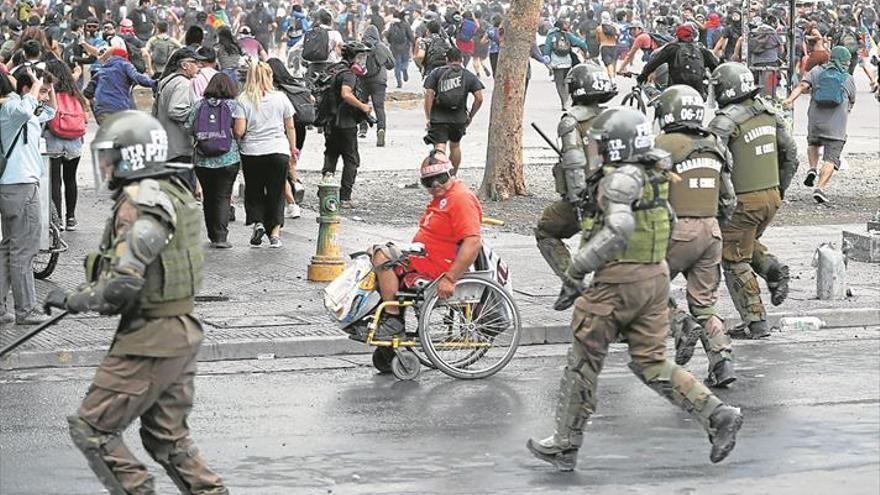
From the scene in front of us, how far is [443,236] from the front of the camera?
1029 cm

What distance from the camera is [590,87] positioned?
11352mm

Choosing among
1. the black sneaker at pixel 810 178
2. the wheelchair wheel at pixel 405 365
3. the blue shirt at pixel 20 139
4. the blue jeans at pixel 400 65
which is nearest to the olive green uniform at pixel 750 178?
the wheelchair wheel at pixel 405 365

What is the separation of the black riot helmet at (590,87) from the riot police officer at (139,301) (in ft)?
16.4

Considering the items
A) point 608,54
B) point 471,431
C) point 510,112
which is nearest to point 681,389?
point 471,431

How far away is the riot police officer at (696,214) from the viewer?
32.5ft

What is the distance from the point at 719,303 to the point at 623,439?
14.9 feet

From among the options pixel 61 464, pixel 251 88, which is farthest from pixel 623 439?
pixel 251 88

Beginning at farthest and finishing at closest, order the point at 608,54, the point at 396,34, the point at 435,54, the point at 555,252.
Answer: the point at 608,54 < the point at 396,34 < the point at 435,54 < the point at 555,252

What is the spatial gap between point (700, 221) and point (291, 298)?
13.4 feet

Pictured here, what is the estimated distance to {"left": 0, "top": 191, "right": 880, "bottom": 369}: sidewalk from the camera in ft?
37.1

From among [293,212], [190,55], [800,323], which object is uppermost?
[190,55]

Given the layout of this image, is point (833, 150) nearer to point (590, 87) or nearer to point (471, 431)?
point (590, 87)

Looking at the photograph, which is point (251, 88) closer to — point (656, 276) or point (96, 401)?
point (656, 276)

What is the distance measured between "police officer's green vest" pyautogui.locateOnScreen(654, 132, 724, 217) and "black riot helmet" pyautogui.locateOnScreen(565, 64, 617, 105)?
1455 millimetres
